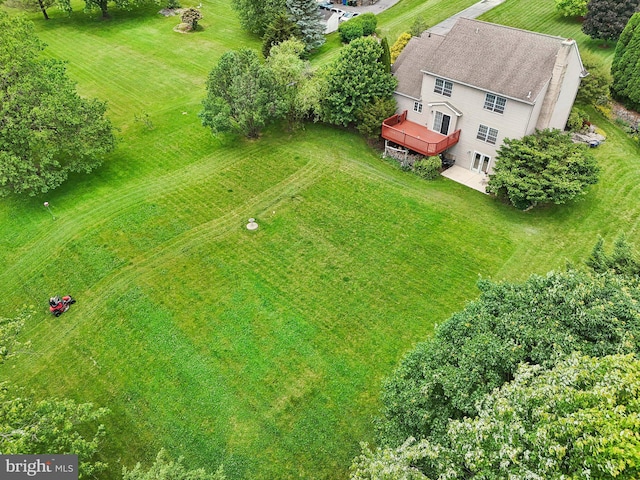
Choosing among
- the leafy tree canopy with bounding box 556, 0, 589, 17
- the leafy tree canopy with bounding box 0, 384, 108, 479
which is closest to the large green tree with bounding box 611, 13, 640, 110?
the leafy tree canopy with bounding box 556, 0, 589, 17

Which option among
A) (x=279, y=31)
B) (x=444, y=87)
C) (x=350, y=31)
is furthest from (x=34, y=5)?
(x=444, y=87)

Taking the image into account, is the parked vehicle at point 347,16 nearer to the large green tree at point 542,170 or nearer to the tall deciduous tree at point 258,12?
the tall deciduous tree at point 258,12

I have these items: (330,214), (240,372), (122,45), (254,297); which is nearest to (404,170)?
(330,214)

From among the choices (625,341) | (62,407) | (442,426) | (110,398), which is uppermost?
(625,341)

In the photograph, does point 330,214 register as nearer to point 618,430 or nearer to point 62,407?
point 62,407

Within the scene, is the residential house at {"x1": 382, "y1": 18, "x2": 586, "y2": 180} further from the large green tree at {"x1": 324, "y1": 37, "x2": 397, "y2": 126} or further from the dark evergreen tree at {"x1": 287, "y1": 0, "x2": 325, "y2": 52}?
the dark evergreen tree at {"x1": 287, "y1": 0, "x2": 325, "y2": 52}
